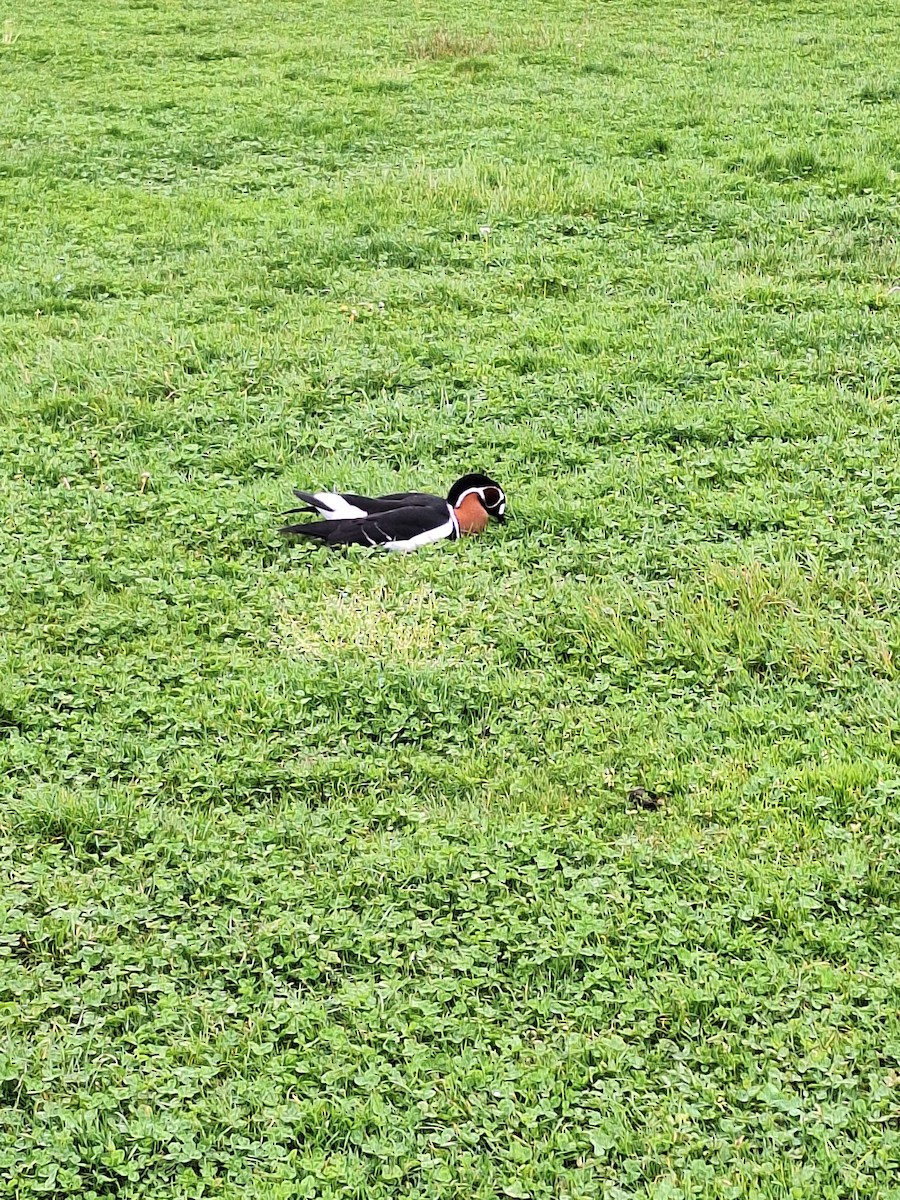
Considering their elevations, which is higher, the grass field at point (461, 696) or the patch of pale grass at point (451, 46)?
the patch of pale grass at point (451, 46)

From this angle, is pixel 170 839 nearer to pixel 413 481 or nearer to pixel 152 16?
pixel 413 481

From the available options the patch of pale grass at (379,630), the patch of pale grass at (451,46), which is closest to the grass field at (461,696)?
the patch of pale grass at (379,630)

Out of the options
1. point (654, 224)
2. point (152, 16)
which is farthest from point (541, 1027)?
point (152, 16)

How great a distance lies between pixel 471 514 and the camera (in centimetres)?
584

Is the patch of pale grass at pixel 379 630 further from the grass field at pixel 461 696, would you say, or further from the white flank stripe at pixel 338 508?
the white flank stripe at pixel 338 508

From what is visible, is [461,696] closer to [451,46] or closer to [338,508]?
[338,508]

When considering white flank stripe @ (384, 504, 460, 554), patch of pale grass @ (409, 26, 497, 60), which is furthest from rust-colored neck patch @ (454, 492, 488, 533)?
patch of pale grass @ (409, 26, 497, 60)

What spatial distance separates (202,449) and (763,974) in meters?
4.18

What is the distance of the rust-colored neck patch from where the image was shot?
5.82 meters

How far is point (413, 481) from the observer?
630cm

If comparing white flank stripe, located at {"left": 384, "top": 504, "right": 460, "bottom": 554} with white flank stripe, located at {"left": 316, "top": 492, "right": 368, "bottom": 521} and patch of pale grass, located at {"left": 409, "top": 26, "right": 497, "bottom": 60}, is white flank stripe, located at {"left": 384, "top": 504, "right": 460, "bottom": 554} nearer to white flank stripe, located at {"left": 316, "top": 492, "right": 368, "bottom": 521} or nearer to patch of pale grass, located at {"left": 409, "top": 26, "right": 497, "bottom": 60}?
white flank stripe, located at {"left": 316, "top": 492, "right": 368, "bottom": 521}

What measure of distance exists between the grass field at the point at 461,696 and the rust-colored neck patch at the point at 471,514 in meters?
0.09

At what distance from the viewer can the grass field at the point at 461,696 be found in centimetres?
327

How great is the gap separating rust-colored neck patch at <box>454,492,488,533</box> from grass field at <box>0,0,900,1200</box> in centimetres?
9
